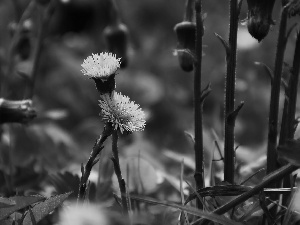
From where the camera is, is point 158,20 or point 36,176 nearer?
point 36,176

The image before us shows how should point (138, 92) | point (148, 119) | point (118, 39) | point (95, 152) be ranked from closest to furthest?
point (95, 152) → point (118, 39) → point (148, 119) → point (138, 92)

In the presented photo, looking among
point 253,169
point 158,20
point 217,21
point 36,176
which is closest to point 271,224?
point 253,169

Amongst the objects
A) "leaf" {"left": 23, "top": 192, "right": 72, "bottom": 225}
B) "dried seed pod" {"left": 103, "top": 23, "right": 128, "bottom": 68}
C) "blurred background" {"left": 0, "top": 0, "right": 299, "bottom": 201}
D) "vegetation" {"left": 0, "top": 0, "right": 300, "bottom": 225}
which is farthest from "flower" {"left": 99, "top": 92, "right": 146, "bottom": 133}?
"dried seed pod" {"left": 103, "top": 23, "right": 128, "bottom": 68}

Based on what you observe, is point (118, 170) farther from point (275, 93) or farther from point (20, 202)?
point (275, 93)

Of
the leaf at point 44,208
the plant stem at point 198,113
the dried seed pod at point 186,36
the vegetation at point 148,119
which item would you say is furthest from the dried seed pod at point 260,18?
the leaf at point 44,208

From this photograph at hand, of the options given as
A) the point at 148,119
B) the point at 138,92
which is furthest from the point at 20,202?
the point at 138,92

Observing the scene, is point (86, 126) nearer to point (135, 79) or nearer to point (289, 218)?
point (135, 79)

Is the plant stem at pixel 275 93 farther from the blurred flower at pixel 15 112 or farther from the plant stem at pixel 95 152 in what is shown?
the blurred flower at pixel 15 112
